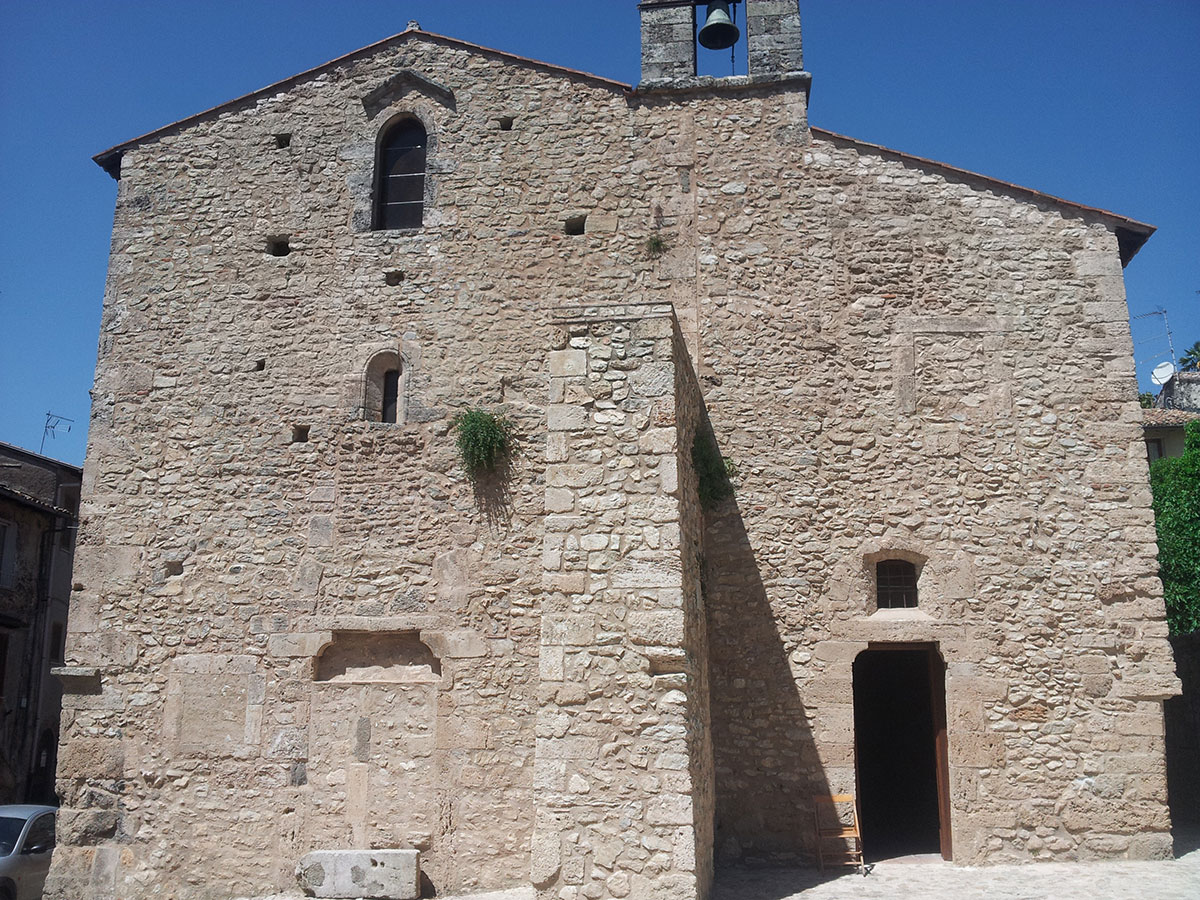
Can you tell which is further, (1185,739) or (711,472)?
(1185,739)

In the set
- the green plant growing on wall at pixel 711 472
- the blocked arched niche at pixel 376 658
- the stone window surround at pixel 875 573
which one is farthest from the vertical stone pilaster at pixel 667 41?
the blocked arched niche at pixel 376 658

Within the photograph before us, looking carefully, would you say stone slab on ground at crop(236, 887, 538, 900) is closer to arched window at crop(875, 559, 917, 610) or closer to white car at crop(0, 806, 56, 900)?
white car at crop(0, 806, 56, 900)

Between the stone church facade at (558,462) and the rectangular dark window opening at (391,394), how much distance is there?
0.03m

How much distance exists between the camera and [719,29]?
10.8m

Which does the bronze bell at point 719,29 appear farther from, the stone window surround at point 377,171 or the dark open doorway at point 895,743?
the dark open doorway at point 895,743

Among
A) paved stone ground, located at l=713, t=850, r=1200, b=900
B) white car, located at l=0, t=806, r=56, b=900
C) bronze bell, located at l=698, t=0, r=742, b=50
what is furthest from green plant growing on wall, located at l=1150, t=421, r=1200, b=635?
white car, located at l=0, t=806, r=56, b=900

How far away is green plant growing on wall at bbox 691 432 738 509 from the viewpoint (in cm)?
948

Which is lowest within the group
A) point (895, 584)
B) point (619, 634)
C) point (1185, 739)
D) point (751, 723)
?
point (1185, 739)

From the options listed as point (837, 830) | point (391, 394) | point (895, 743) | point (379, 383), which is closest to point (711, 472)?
point (837, 830)

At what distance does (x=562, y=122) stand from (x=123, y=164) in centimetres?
507

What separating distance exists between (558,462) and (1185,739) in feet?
31.4

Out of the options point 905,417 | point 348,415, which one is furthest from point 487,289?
point 905,417

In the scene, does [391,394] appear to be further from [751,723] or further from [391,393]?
[751,723]

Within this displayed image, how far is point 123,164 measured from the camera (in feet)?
37.6
